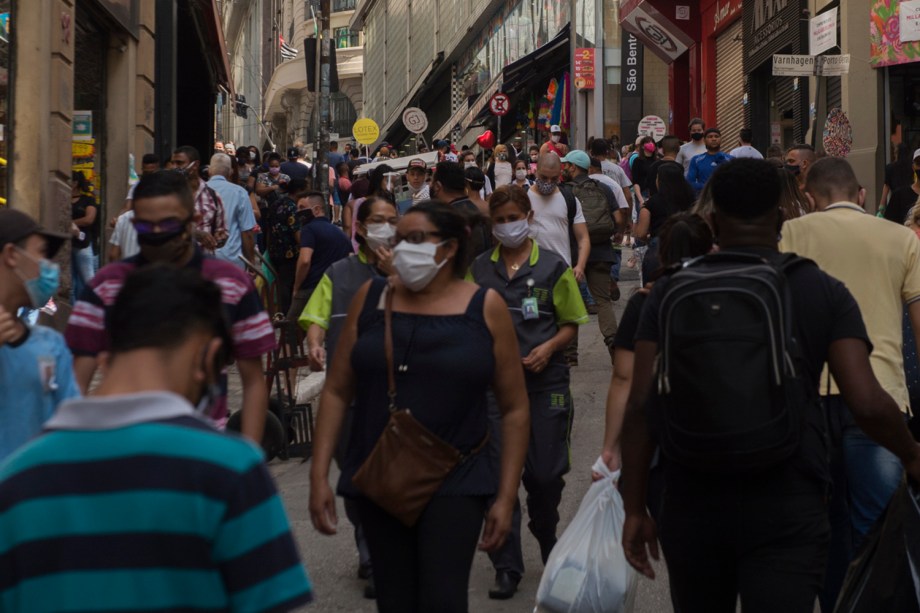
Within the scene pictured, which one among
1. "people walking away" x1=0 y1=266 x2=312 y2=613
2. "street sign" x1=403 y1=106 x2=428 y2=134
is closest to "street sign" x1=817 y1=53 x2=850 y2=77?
"people walking away" x1=0 y1=266 x2=312 y2=613

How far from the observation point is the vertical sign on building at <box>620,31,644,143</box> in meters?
37.7

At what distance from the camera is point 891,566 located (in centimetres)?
404

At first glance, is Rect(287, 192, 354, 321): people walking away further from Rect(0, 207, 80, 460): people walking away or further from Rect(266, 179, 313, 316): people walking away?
Rect(0, 207, 80, 460): people walking away

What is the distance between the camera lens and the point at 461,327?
175 inches

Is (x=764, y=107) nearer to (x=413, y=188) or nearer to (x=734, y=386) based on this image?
(x=413, y=188)

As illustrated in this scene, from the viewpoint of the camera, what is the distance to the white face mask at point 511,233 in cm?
692

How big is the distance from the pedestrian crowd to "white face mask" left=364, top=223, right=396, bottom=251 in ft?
0.09

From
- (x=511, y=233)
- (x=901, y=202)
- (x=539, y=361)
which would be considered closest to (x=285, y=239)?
(x=901, y=202)

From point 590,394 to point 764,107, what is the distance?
16.4 metres

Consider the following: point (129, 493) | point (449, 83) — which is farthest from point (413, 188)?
point (449, 83)

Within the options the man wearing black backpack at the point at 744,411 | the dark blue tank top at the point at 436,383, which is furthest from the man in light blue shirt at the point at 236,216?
the man wearing black backpack at the point at 744,411

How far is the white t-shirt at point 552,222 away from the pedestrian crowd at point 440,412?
13.8 feet

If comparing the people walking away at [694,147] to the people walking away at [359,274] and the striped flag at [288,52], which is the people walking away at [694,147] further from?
the striped flag at [288,52]

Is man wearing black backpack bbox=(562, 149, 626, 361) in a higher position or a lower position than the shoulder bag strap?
higher
